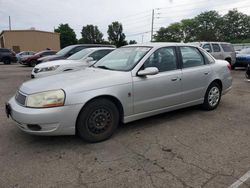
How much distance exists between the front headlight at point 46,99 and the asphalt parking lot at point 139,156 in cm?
70

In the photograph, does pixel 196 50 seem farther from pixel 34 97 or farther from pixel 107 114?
pixel 34 97

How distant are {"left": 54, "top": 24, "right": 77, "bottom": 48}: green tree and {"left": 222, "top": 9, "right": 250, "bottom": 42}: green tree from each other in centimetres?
4953

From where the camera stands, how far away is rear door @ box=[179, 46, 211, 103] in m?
4.75

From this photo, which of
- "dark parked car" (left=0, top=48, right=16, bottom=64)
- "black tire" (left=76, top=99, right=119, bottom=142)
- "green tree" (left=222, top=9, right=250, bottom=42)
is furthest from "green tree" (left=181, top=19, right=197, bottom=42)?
"black tire" (left=76, top=99, right=119, bottom=142)

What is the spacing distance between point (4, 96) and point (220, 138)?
244 inches

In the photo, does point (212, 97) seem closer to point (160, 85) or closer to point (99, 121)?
point (160, 85)

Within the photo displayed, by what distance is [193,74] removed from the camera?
484 cm

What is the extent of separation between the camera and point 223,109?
18.1ft

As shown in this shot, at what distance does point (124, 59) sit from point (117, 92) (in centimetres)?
100

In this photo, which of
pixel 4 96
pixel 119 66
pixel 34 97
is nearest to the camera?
pixel 34 97

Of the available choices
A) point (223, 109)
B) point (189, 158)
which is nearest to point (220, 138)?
point (189, 158)

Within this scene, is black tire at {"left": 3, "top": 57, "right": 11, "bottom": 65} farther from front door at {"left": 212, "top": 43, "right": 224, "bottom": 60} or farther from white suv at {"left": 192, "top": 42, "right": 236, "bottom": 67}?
front door at {"left": 212, "top": 43, "right": 224, "bottom": 60}

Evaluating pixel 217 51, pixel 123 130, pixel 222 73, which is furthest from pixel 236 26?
pixel 123 130

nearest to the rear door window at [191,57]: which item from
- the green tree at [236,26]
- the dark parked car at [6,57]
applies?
the dark parked car at [6,57]
